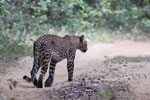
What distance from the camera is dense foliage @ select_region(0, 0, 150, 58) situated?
44.0 ft

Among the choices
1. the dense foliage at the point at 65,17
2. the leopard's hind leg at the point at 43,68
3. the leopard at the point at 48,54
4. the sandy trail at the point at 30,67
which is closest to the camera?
the sandy trail at the point at 30,67

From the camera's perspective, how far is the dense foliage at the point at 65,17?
13.4 m

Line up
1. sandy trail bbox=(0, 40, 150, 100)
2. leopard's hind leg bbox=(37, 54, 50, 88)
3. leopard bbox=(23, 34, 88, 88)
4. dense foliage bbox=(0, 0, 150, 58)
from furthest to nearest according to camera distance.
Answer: dense foliage bbox=(0, 0, 150, 58)
leopard bbox=(23, 34, 88, 88)
leopard's hind leg bbox=(37, 54, 50, 88)
sandy trail bbox=(0, 40, 150, 100)

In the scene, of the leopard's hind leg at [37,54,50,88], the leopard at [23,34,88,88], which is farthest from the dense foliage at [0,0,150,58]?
the leopard's hind leg at [37,54,50,88]

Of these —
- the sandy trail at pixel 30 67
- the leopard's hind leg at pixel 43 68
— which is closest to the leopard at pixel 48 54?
the leopard's hind leg at pixel 43 68

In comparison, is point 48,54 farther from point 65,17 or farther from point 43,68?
point 65,17

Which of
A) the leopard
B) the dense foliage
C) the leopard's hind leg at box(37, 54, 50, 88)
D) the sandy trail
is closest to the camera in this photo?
the sandy trail

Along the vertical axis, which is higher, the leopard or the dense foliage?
the dense foliage

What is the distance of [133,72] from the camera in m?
8.85

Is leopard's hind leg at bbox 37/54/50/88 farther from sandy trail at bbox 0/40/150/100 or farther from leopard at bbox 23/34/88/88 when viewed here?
sandy trail at bbox 0/40/150/100

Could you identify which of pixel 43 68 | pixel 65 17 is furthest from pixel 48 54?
pixel 65 17

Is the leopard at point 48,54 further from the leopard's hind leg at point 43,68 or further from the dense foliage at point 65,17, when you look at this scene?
the dense foliage at point 65,17

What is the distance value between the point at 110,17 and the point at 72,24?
421cm

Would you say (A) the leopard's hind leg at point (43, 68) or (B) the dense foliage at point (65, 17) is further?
(B) the dense foliage at point (65, 17)
